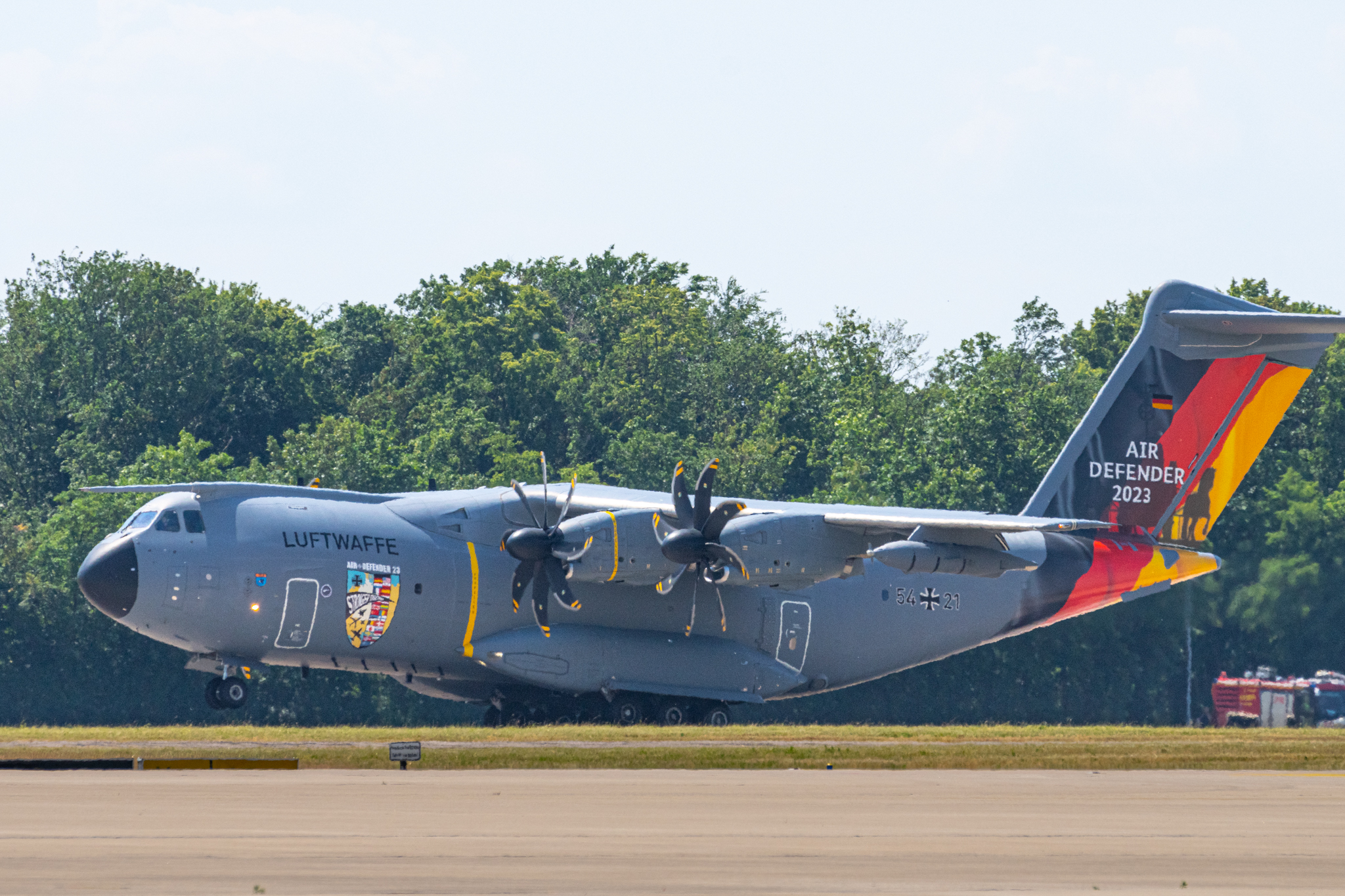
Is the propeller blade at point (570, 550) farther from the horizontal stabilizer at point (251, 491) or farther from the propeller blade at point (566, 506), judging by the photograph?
the horizontal stabilizer at point (251, 491)

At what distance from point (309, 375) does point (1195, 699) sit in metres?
38.1

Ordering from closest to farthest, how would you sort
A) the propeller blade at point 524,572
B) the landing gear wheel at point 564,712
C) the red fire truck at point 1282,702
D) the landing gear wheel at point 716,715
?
the propeller blade at point 524,572
the landing gear wheel at point 564,712
the landing gear wheel at point 716,715
the red fire truck at point 1282,702

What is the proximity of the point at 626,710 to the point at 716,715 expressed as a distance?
2145 millimetres

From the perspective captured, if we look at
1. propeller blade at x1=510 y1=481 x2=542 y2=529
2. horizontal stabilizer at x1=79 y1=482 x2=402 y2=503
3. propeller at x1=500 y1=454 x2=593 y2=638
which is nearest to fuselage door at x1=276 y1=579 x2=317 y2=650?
horizontal stabilizer at x1=79 y1=482 x2=402 y2=503

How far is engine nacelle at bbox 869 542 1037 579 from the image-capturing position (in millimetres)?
33094

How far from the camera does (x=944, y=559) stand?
3362 cm

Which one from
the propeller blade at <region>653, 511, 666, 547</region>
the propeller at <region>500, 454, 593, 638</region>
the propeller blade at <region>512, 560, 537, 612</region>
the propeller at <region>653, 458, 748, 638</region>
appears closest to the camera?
the propeller at <region>653, 458, 748, 638</region>

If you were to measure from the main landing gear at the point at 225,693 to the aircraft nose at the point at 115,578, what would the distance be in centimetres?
228

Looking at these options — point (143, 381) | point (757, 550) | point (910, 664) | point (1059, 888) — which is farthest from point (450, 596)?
point (143, 381)

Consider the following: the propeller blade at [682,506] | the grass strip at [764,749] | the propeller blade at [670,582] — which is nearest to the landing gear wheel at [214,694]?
the grass strip at [764,749]

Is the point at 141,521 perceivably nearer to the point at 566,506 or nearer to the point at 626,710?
the point at 566,506

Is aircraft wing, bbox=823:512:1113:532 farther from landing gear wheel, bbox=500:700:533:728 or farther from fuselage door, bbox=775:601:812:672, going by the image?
landing gear wheel, bbox=500:700:533:728

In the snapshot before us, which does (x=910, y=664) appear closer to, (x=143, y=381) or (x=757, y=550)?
(x=757, y=550)

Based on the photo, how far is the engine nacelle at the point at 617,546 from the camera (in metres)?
32.9
